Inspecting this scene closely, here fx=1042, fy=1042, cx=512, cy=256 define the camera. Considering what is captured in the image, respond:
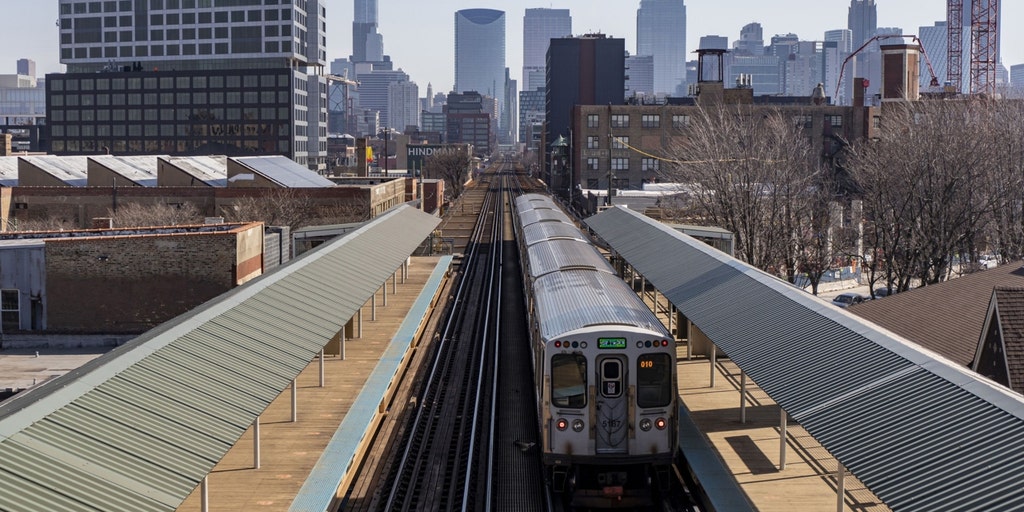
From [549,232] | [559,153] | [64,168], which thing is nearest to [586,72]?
[559,153]

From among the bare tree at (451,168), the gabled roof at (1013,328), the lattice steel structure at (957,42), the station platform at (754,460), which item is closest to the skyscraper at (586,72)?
the bare tree at (451,168)

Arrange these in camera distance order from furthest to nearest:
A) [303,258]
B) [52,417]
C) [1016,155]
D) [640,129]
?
[640,129], [1016,155], [303,258], [52,417]

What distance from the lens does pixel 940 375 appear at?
14422 millimetres

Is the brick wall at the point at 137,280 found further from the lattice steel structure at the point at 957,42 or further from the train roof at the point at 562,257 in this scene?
the lattice steel structure at the point at 957,42

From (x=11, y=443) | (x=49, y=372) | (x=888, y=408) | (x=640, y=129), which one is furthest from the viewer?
(x=640, y=129)

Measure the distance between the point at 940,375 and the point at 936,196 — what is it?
33.3 m

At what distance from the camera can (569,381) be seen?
17.8m

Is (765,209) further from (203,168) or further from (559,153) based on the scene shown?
(559,153)

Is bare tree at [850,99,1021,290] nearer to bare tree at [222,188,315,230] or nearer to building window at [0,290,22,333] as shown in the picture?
bare tree at [222,188,315,230]

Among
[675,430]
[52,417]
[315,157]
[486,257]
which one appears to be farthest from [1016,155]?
[315,157]

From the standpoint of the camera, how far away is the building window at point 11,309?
40.2 meters

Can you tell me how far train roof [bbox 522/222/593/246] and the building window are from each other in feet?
65.4

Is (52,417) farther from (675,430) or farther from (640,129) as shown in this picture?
(640,129)

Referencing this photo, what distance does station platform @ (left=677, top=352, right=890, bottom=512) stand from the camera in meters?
17.1
